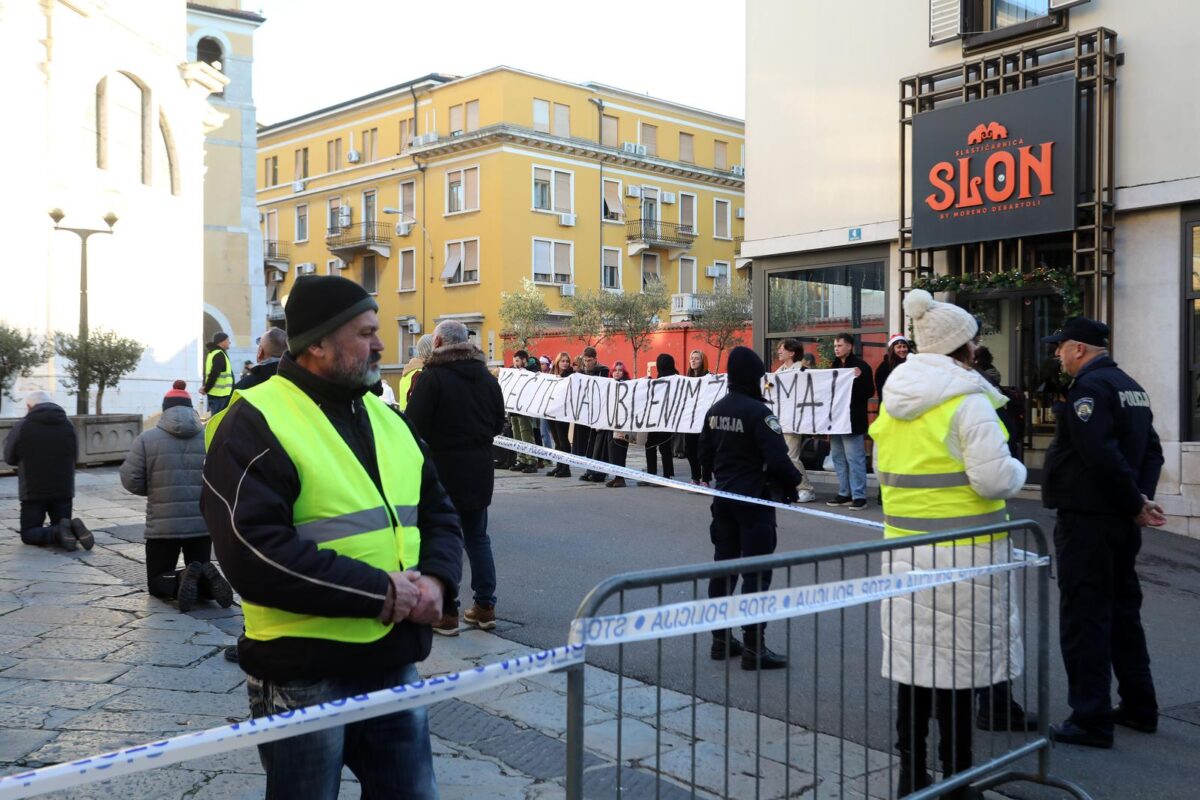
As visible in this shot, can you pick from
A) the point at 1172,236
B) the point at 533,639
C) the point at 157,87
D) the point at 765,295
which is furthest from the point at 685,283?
the point at 533,639

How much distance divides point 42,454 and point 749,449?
6813mm

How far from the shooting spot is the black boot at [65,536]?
9.53m

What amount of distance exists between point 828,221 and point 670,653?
10.0 m

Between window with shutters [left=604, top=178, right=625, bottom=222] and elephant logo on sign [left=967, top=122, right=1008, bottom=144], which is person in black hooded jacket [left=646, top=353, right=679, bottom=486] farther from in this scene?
window with shutters [left=604, top=178, right=625, bottom=222]

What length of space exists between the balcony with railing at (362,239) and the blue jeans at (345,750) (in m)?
51.9

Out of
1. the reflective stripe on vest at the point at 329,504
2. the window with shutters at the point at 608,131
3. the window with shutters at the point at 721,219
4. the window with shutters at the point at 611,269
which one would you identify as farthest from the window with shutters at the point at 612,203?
the reflective stripe on vest at the point at 329,504

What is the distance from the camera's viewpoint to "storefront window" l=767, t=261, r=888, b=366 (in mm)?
14586

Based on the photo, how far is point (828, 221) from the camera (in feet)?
49.0

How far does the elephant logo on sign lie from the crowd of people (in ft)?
17.2

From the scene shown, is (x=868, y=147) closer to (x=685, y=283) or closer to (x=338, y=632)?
(x=338, y=632)

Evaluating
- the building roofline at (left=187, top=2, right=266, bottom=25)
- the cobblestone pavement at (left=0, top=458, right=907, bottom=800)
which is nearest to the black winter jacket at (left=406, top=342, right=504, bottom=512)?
the cobblestone pavement at (left=0, top=458, right=907, bottom=800)

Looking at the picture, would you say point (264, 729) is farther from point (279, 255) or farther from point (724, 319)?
point (279, 255)

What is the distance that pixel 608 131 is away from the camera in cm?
5162

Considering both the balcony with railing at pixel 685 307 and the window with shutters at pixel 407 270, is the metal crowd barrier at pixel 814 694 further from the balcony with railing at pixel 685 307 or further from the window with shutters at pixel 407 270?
the window with shutters at pixel 407 270
